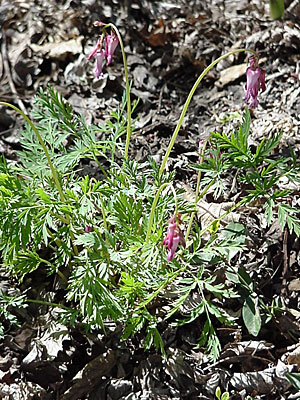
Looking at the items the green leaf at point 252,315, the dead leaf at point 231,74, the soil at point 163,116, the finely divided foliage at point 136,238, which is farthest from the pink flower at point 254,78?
the dead leaf at point 231,74

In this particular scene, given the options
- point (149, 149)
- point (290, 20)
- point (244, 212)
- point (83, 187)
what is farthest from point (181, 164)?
point (290, 20)

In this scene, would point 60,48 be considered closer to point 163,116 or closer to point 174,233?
point 163,116

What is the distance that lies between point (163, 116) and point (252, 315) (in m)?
1.81

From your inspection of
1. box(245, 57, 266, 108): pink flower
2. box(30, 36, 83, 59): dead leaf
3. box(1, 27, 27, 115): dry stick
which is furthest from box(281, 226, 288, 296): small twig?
box(30, 36, 83, 59): dead leaf

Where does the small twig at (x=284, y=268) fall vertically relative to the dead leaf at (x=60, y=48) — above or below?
below

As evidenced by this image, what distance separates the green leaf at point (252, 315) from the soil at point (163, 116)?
0.32 feet

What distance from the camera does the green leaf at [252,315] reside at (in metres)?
2.61

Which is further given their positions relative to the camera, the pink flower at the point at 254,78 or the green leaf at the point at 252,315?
the green leaf at the point at 252,315

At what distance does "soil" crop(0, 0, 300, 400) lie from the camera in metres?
2.62

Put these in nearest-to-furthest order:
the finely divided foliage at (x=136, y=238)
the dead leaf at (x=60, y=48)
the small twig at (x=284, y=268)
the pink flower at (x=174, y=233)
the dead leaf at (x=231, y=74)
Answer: the pink flower at (x=174, y=233) → the finely divided foliage at (x=136, y=238) → the small twig at (x=284, y=268) → the dead leaf at (x=231, y=74) → the dead leaf at (x=60, y=48)

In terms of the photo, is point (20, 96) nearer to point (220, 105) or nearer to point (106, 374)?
point (220, 105)

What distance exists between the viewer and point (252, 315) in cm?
265

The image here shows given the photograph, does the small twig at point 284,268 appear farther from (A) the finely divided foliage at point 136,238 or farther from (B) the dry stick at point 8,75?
(B) the dry stick at point 8,75

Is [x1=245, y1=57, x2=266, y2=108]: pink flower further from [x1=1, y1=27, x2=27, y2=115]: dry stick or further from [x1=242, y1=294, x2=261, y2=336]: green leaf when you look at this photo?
[x1=1, y1=27, x2=27, y2=115]: dry stick
